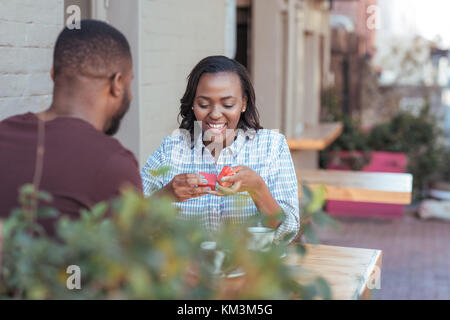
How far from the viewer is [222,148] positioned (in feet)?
8.93

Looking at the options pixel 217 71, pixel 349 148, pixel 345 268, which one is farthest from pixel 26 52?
pixel 349 148

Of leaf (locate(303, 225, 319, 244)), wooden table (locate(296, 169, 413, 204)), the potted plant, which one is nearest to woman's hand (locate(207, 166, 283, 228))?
leaf (locate(303, 225, 319, 244))

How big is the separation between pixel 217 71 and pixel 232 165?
15.3 inches

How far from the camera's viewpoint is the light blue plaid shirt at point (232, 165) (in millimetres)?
2559

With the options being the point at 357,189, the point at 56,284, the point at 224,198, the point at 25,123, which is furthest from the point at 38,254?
the point at 357,189

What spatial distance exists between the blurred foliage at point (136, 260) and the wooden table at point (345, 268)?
72 cm

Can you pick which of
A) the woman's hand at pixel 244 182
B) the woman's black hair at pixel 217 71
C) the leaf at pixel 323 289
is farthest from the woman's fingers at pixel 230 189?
the leaf at pixel 323 289

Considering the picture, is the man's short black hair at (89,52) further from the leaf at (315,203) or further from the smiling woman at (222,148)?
the smiling woman at (222,148)

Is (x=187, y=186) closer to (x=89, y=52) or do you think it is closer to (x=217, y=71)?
(x=217, y=71)

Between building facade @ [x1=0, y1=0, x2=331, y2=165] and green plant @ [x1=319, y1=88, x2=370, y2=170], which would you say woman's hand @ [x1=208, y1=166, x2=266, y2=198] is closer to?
building facade @ [x1=0, y1=0, x2=331, y2=165]

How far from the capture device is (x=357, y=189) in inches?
223

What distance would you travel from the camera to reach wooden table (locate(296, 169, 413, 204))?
5.48m

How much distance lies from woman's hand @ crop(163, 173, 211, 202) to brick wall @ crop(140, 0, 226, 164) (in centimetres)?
138
